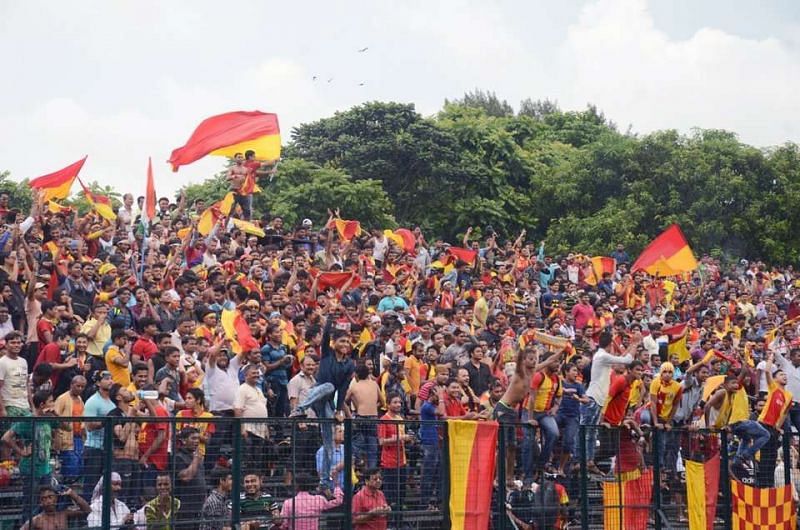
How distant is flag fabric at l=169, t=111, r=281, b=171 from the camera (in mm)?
25062

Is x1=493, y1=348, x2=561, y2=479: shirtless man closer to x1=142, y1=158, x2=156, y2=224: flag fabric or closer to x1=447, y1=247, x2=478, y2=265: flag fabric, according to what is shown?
x1=142, y1=158, x2=156, y2=224: flag fabric

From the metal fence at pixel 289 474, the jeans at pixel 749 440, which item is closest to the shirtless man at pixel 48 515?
the metal fence at pixel 289 474

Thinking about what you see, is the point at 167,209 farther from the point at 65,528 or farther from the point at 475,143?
the point at 475,143

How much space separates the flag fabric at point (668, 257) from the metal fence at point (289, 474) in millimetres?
15817

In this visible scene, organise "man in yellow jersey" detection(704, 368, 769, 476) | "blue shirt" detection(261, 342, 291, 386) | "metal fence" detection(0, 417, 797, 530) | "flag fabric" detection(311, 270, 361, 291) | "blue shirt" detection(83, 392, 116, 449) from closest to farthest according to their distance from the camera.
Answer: "metal fence" detection(0, 417, 797, 530)
"blue shirt" detection(83, 392, 116, 449)
"blue shirt" detection(261, 342, 291, 386)
"man in yellow jersey" detection(704, 368, 769, 476)
"flag fabric" detection(311, 270, 361, 291)

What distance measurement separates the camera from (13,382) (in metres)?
13.9

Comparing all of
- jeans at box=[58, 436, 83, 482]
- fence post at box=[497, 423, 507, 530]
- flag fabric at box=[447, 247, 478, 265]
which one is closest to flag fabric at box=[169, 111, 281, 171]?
flag fabric at box=[447, 247, 478, 265]

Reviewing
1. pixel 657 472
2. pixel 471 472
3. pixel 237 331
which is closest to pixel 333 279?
pixel 237 331

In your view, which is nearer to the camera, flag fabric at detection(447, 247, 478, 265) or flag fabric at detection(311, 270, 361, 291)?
flag fabric at detection(311, 270, 361, 291)

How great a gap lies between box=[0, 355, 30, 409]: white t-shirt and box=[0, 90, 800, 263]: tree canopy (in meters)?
31.2

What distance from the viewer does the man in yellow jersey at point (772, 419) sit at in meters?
16.3

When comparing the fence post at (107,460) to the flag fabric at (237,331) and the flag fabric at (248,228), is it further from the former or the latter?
the flag fabric at (248,228)

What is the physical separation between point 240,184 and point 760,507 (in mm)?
13888

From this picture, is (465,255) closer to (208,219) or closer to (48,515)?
(208,219)
